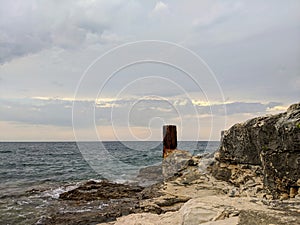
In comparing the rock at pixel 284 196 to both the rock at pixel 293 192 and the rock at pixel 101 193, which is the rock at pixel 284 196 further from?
the rock at pixel 101 193

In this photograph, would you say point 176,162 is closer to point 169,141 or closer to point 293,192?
point 169,141

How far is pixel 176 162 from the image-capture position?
14.9m

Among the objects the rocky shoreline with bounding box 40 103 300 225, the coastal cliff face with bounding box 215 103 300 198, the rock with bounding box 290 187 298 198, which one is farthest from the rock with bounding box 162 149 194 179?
the rock with bounding box 290 187 298 198

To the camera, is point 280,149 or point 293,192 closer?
point 293,192

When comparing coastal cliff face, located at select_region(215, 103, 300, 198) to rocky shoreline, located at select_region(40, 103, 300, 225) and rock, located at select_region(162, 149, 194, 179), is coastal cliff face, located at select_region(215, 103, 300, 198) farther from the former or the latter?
rock, located at select_region(162, 149, 194, 179)

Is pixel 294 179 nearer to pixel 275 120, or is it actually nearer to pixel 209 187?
pixel 275 120

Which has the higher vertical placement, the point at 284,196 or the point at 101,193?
the point at 284,196

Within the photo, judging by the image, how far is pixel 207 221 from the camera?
18.0 feet

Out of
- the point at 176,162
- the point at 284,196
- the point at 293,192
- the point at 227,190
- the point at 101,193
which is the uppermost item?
the point at 176,162

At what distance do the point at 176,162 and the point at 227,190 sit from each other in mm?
4355

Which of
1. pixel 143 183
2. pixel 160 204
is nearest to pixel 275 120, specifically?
pixel 160 204

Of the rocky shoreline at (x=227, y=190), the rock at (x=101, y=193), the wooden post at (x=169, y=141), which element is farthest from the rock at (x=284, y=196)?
the wooden post at (x=169, y=141)

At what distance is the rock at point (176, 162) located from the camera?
564 inches

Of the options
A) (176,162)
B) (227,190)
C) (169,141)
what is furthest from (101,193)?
(227,190)
